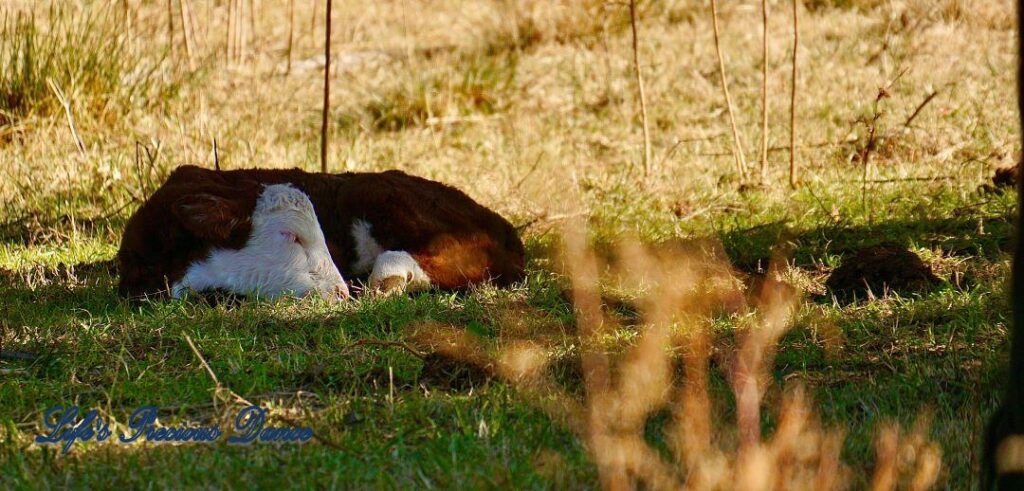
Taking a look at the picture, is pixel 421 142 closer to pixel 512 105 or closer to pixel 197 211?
pixel 512 105

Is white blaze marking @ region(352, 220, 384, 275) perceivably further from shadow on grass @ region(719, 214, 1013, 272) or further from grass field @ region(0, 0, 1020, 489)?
shadow on grass @ region(719, 214, 1013, 272)

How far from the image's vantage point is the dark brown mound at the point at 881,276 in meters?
4.97

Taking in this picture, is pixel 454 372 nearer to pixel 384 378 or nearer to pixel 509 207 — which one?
pixel 384 378

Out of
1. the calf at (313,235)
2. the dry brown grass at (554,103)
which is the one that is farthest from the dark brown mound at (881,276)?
the dry brown grass at (554,103)

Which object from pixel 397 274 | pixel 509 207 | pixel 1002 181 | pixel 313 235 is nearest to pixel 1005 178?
pixel 1002 181

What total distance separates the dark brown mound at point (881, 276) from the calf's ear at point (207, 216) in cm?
247

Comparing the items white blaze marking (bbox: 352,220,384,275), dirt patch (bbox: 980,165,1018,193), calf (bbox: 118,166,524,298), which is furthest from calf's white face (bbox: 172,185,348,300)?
dirt patch (bbox: 980,165,1018,193)

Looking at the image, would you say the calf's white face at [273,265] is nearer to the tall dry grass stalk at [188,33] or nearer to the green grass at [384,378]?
the green grass at [384,378]

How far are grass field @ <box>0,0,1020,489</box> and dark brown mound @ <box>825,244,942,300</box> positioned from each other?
0.09 m

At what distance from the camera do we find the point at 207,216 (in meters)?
4.81

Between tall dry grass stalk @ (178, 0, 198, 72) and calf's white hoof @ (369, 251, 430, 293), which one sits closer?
calf's white hoof @ (369, 251, 430, 293)

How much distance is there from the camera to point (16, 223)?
22.6 ft

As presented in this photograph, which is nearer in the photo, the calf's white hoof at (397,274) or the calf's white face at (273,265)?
the calf's white face at (273,265)

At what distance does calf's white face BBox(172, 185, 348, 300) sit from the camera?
495 cm
